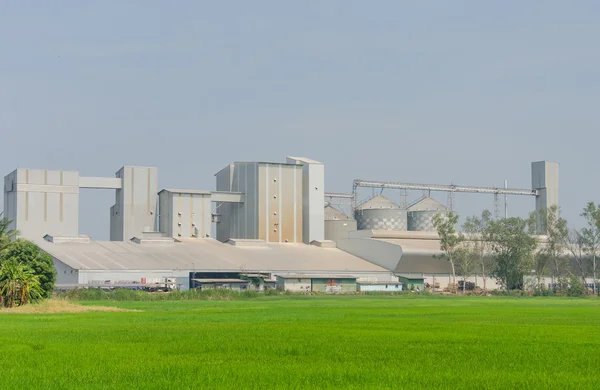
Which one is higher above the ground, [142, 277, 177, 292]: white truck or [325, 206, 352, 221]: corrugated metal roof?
[325, 206, 352, 221]: corrugated metal roof

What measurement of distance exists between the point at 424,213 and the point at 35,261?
77566mm

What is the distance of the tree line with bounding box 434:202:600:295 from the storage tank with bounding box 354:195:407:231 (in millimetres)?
13154

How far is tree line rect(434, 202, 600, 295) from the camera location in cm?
11588

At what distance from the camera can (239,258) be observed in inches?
4471

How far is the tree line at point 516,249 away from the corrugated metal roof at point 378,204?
54.0 ft

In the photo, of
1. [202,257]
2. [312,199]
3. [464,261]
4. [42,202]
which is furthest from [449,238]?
[42,202]

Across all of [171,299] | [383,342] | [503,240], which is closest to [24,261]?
[171,299]

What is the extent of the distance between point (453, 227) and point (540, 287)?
13.2 m

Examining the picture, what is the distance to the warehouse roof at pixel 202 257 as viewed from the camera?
103375 millimetres

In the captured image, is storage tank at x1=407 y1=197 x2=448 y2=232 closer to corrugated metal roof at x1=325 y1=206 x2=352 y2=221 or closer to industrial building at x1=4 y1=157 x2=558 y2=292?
industrial building at x1=4 y1=157 x2=558 y2=292

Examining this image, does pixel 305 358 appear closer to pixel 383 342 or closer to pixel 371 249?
pixel 383 342

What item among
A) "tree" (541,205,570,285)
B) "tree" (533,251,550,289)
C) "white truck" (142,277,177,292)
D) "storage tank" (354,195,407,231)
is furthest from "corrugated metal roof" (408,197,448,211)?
"white truck" (142,277,177,292)

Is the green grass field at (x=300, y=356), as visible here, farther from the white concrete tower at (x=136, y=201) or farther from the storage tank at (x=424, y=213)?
the storage tank at (x=424, y=213)

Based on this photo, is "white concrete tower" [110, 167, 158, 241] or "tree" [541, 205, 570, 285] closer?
"white concrete tower" [110, 167, 158, 241]
